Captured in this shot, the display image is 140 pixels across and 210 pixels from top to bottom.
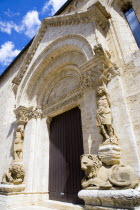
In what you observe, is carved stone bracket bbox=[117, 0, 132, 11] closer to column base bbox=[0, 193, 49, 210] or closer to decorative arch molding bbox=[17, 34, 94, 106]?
decorative arch molding bbox=[17, 34, 94, 106]

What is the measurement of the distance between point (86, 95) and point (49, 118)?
2.29 meters

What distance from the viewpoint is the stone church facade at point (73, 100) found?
3104 mm

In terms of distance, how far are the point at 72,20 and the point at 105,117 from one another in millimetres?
3974

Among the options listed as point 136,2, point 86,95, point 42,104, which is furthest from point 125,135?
point 136,2

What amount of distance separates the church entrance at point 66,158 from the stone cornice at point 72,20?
2900 millimetres

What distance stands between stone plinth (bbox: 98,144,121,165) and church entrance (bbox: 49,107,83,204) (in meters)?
1.39

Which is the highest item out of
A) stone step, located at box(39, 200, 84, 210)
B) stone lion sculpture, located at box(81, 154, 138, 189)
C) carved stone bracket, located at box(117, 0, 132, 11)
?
carved stone bracket, located at box(117, 0, 132, 11)

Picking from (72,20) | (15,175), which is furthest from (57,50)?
(15,175)

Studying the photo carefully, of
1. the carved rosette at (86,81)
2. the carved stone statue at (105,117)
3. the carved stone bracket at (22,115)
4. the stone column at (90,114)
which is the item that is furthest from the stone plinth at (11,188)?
the carved rosette at (86,81)

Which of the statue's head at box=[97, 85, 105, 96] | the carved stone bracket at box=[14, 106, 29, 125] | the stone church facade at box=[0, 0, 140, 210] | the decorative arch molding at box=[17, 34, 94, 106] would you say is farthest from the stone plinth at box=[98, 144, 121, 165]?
the carved stone bracket at box=[14, 106, 29, 125]

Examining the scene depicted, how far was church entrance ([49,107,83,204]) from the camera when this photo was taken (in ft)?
13.2

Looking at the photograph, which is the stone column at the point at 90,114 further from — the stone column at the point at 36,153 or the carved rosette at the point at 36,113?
the carved rosette at the point at 36,113

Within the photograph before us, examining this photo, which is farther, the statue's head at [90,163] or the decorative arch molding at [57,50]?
the decorative arch molding at [57,50]

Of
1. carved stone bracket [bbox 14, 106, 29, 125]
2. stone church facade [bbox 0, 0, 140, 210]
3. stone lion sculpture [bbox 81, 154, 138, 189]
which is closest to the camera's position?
stone lion sculpture [bbox 81, 154, 138, 189]
